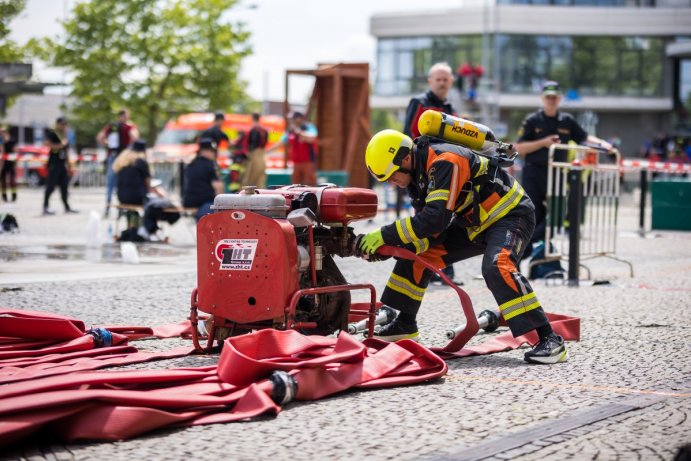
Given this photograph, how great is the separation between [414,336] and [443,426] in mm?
2502

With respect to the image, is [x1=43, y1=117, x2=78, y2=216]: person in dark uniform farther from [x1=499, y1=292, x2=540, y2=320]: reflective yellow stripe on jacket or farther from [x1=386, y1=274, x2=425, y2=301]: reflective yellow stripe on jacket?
[x1=499, y1=292, x2=540, y2=320]: reflective yellow stripe on jacket

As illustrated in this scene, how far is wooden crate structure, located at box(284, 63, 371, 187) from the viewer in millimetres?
22859

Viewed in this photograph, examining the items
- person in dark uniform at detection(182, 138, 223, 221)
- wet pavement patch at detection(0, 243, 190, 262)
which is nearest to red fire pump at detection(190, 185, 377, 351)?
wet pavement patch at detection(0, 243, 190, 262)

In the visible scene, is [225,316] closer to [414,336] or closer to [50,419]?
[414,336]

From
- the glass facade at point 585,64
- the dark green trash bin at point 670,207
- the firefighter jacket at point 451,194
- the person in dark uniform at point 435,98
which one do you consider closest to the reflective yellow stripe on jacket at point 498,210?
the firefighter jacket at point 451,194

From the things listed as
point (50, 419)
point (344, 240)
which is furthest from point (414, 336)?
point (50, 419)

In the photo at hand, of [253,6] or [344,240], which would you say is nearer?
[344,240]

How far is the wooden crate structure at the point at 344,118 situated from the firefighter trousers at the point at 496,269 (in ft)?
50.4

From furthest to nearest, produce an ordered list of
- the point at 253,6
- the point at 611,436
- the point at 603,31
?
the point at 603,31, the point at 253,6, the point at 611,436

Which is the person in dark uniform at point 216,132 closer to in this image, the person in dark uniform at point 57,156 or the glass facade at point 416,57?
the person in dark uniform at point 57,156

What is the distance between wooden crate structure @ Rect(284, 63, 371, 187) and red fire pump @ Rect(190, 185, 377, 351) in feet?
51.5

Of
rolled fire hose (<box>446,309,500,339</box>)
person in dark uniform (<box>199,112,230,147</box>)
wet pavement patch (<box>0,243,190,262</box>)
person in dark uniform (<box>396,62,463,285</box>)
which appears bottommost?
wet pavement patch (<box>0,243,190,262</box>)

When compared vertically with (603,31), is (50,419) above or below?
below

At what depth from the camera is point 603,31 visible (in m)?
64.3
